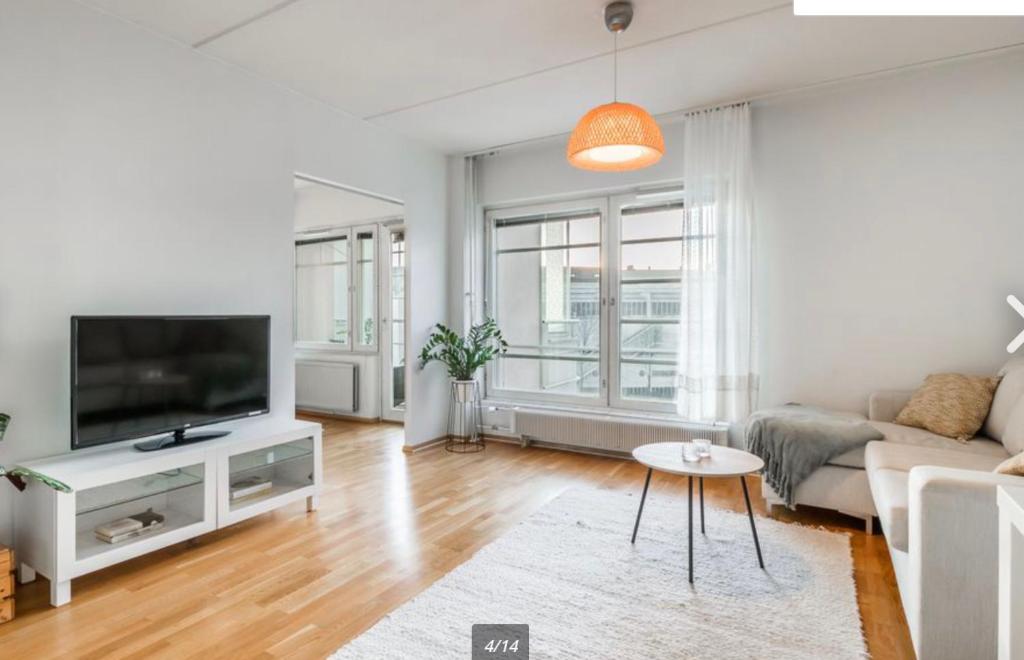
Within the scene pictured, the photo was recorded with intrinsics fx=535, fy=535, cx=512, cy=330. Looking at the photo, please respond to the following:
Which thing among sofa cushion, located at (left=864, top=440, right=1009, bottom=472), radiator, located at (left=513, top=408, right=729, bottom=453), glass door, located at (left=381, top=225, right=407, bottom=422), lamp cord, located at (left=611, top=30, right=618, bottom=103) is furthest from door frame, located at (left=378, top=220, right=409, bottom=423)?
sofa cushion, located at (left=864, top=440, right=1009, bottom=472)

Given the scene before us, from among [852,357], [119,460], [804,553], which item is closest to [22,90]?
[119,460]

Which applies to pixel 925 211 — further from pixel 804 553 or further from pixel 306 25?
pixel 306 25

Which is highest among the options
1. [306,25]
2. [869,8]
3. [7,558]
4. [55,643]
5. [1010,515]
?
[306,25]

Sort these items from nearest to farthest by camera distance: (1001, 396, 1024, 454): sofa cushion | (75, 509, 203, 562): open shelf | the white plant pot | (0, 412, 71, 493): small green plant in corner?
(0, 412, 71, 493): small green plant in corner → (75, 509, 203, 562): open shelf → (1001, 396, 1024, 454): sofa cushion → the white plant pot

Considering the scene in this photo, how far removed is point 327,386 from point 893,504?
5712mm

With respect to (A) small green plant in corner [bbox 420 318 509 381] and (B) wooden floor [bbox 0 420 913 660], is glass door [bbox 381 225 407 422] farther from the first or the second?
(B) wooden floor [bbox 0 420 913 660]

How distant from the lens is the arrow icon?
3.13 metres

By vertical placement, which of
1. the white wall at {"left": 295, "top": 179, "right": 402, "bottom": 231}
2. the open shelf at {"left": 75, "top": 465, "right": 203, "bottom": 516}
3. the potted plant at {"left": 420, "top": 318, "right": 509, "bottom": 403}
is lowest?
the open shelf at {"left": 75, "top": 465, "right": 203, "bottom": 516}

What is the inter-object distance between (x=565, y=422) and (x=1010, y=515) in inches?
141

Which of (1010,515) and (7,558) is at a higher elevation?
(1010,515)

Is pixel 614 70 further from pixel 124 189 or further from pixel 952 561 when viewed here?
pixel 952 561

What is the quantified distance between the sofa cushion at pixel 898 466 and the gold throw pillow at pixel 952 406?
0.14m

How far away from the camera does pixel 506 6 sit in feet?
8.96

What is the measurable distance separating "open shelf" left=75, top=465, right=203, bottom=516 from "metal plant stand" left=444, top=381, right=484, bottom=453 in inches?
97.4
